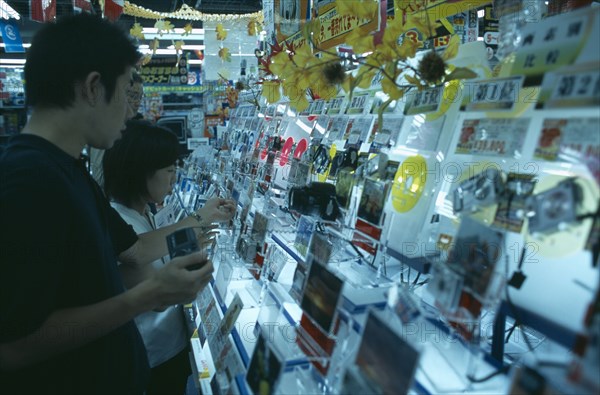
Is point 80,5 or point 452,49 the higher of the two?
point 80,5

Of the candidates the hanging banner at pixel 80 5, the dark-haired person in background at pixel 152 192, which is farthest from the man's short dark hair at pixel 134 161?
Result: the hanging banner at pixel 80 5

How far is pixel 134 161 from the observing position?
2039 mm

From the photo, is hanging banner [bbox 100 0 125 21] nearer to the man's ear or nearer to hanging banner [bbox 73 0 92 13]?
hanging banner [bbox 73 0 92 13]

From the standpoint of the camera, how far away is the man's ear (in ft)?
3.59

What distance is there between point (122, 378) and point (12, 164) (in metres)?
0.69

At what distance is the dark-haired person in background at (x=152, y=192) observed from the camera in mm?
1989

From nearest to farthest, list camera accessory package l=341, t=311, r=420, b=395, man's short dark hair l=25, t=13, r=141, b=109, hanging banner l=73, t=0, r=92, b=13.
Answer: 1. camera accessory package l=341, t=311, r=420, b=395
2. man's short dark hair l=25, t=13, r=141, b=109
3. hanging banner l=73, t=0, r=92, b=13

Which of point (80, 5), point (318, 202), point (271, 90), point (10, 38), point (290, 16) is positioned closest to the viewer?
point (318, 202)

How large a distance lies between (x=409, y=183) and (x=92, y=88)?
2.98ft

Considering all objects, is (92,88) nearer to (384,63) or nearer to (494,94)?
(384,63)

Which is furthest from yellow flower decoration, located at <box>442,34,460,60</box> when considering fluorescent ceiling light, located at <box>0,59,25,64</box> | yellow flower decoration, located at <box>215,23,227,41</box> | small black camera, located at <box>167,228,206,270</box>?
fluorescent ceiling light, located at <box>0,59,25,64</box>

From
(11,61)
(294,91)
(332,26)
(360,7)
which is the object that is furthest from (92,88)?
(11,61)

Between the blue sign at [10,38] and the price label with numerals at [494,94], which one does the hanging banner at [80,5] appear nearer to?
the blue sign at [10,38]

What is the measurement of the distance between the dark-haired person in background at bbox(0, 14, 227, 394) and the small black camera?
0.05 metres
